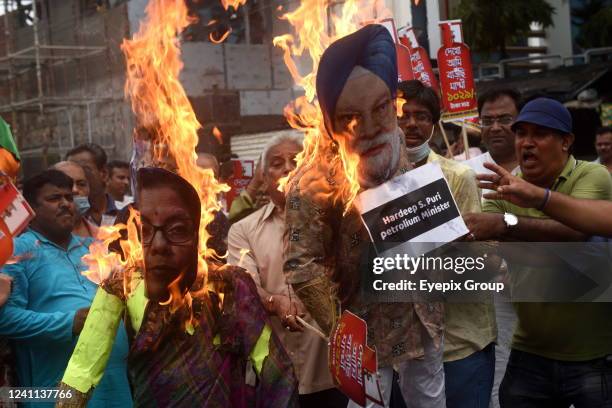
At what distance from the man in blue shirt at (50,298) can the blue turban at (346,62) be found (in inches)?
51.7

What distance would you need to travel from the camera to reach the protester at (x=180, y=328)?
3340 millimetres

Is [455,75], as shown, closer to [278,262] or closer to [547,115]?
[278,262]

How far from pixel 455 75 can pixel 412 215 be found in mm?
2940

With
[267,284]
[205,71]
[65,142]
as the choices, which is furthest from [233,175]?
[65,142]

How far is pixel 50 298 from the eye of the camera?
4.34m

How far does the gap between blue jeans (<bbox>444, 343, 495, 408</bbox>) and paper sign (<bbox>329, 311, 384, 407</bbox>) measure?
30.6 inches

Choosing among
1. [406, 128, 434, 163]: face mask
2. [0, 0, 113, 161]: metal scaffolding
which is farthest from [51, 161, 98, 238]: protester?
[0, 0, 113, 161]: metal scaffolding

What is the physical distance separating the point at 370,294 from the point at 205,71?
1457 cm

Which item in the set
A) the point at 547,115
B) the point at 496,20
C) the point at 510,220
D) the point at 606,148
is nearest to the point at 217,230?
the point at 510,220

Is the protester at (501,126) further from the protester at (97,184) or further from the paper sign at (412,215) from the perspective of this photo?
the protester at (97,184)

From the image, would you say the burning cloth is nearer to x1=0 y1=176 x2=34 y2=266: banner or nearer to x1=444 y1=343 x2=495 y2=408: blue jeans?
x1=444 y1=343 x2=495 y2=408: blue jeans

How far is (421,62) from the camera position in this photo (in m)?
6.11

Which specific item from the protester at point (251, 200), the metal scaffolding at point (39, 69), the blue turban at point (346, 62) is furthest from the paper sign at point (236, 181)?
the metal scaffolding at point (39, 69)

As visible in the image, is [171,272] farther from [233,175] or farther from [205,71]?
[205,71]
